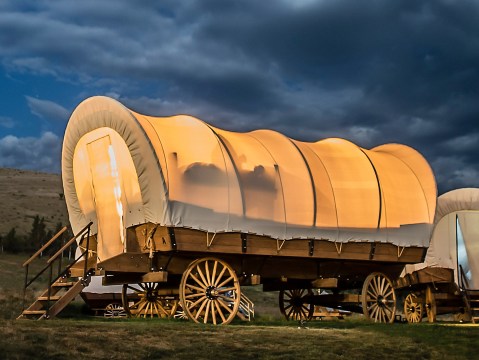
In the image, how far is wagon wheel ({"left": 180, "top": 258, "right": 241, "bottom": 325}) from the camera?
1332 centimetres

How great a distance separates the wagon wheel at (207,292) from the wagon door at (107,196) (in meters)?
2.35

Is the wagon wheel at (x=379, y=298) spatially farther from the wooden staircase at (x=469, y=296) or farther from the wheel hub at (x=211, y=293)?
the wooden staircase at (x=469, y=296)

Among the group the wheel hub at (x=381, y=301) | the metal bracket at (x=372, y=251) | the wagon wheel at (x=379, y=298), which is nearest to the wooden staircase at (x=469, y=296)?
the wagon wheel at (x=379, y=298)

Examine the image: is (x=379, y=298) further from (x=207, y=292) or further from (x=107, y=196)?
(x=107, y=196)

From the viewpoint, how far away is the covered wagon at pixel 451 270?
779 inches

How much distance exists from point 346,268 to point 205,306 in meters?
4.96

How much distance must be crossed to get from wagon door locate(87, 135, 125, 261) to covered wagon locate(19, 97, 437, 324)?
0.03 m

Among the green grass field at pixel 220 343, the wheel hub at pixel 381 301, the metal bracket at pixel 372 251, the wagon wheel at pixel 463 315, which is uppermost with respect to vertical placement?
the metal bracket at pixel 372 251

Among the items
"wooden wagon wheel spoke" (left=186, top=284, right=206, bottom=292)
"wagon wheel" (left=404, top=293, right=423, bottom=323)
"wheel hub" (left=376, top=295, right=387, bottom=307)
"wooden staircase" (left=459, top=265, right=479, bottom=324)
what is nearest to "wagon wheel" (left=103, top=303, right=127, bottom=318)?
"wooden wagon wheel spoke" (left=186, top=284, right=206, bottom=292)

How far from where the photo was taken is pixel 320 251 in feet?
51.1

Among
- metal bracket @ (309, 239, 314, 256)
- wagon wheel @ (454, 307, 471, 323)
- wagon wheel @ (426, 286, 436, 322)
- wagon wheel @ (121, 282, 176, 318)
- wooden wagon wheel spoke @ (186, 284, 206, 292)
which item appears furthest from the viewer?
wagon wheel @ (454, 307, 471, 323)

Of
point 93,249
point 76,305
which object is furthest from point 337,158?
point 76,305

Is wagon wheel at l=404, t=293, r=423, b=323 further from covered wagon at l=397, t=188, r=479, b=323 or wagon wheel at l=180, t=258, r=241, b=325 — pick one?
wagon wheel at l=180, t=258, r=241, b=325

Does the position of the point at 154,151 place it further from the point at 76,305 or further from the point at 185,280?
the point at 76,305
